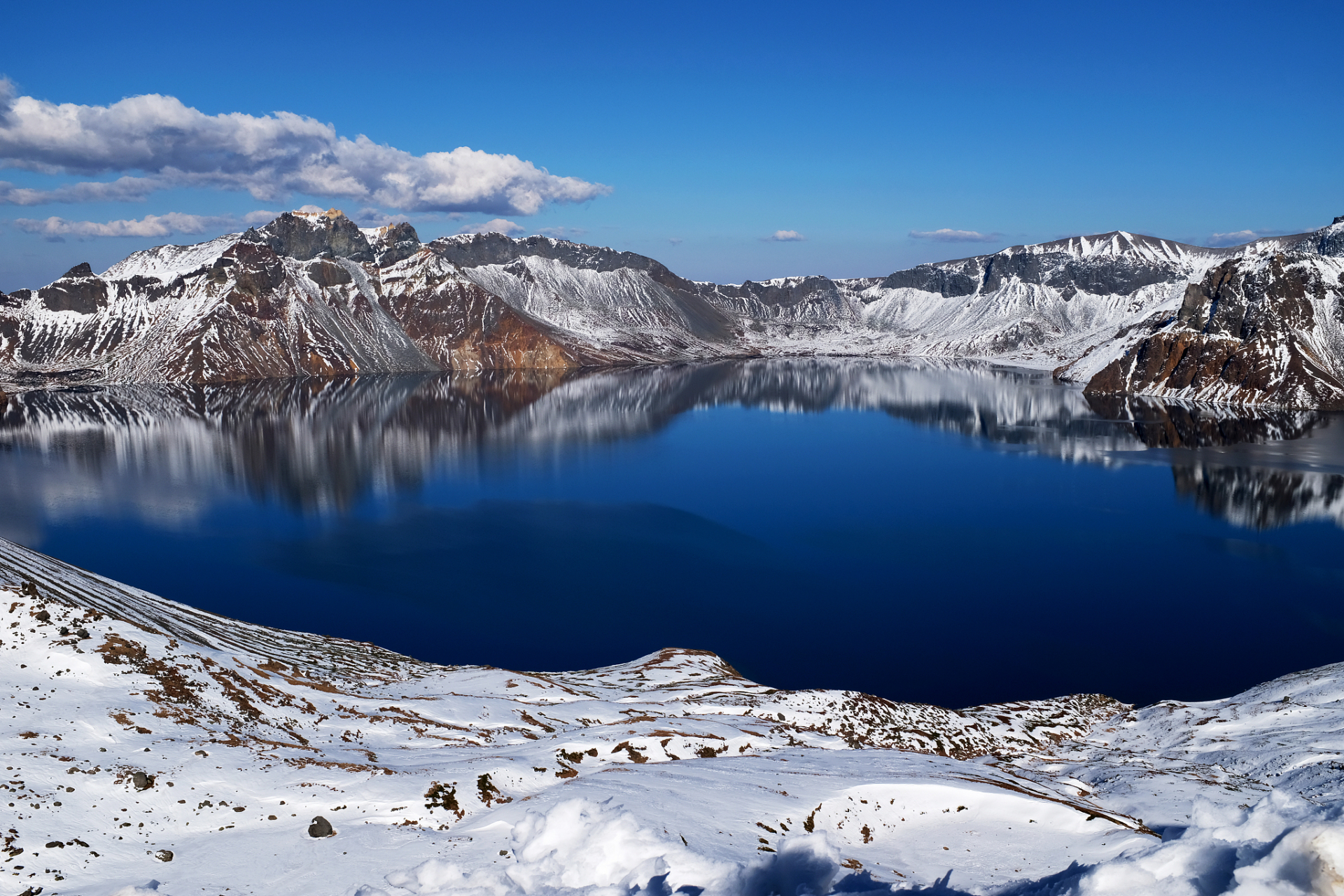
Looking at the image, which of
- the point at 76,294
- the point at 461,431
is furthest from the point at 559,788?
the point at 76,294

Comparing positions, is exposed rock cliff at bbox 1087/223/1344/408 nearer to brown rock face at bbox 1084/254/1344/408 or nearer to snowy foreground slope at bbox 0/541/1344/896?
brown rock face at bbox 1084/254/1344/408

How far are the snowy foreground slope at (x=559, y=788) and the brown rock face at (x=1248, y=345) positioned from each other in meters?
116

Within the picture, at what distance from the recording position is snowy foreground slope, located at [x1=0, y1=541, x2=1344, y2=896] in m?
9.93

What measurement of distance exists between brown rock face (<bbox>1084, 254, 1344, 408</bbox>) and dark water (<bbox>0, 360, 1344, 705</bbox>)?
1797cm

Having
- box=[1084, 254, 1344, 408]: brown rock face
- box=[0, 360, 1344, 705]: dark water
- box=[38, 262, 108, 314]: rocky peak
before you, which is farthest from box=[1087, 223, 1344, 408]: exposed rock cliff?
box=[38, 262, 108, 314]: rocky peak

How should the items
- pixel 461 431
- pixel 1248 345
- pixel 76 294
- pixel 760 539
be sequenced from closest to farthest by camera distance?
pixel 760 539, pixel 461 431, pixel 1248 345, pixel 76 294

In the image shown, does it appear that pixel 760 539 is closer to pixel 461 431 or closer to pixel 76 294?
pixel 461 431

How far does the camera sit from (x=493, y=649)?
111 feet

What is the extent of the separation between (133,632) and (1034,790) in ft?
63.6

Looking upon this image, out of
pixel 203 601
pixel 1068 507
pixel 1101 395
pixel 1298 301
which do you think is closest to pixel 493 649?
pixel 203 601

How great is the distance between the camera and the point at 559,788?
13.7 metres

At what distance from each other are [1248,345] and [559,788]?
145m

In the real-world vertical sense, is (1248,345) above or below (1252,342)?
below

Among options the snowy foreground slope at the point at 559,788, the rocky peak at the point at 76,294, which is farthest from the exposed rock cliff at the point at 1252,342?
the rocky peak at the point at 76,294
